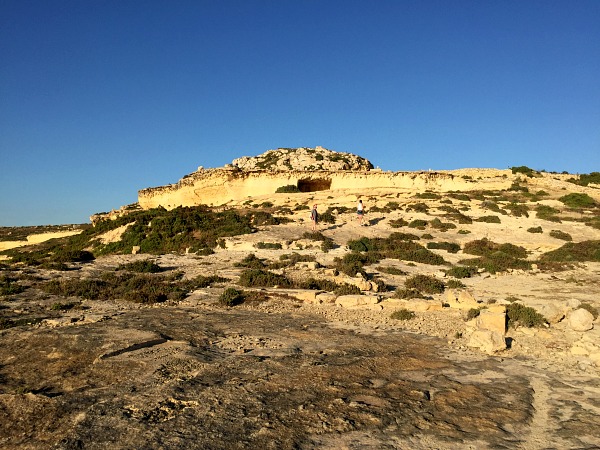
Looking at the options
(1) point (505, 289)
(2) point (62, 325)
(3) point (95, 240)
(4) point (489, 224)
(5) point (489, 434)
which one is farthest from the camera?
(3) point (95, 240)

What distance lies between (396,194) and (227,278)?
82.9 ft

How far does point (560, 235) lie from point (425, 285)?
14364 mm

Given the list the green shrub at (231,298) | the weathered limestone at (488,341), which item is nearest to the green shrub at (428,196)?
the green shrub at (231,298)

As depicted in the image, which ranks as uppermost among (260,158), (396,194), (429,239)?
(260,158)

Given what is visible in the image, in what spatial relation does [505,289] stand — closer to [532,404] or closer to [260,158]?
[532,404]

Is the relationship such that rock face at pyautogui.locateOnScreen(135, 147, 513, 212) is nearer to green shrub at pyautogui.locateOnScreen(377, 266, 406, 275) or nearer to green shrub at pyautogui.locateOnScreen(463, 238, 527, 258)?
green shrub at pyautogui.locateOnScreen(463, 238, 527, 258)

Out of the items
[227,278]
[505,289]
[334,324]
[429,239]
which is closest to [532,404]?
[334,324]

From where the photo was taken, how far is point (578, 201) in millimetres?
31219

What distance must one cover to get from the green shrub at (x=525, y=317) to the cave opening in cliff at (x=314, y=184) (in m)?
31.2

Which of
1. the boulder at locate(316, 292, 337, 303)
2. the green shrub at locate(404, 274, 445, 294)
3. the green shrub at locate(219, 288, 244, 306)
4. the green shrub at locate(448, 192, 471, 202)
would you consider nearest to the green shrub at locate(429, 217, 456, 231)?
the green shrub at locate(448, 192, 471, 202)

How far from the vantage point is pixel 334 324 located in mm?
9945

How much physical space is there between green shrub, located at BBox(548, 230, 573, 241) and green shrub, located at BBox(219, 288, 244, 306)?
789 inches

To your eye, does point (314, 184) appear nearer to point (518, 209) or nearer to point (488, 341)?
point (518, 209)

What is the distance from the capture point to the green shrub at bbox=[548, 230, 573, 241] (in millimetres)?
22556
